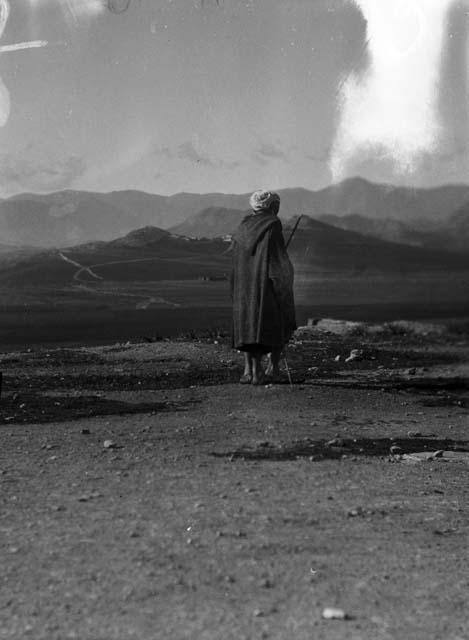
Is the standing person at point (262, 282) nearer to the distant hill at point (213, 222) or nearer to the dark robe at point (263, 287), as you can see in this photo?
the dark robe at point (263, 287)

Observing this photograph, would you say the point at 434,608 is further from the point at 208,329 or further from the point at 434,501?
the point at 208,329

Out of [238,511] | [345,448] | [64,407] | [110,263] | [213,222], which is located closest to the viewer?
[238,511]

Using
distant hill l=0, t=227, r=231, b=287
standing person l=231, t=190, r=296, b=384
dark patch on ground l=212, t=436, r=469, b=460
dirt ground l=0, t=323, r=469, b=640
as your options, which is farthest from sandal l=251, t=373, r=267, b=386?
distant hill l=0, t=227, r=231, b=287

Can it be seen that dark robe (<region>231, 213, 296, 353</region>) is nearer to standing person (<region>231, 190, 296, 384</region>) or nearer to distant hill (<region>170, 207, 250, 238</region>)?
standing person (<region>231, 190, 296, 384</region>)

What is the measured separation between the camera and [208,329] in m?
13.3

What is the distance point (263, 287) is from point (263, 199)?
737 millimetres

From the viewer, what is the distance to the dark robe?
8.50 metres

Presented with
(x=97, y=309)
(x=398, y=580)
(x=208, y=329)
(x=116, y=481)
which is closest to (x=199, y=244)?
(x=208, y=329)

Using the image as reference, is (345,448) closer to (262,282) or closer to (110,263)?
(262,282)

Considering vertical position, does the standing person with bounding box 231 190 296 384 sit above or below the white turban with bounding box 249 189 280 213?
below

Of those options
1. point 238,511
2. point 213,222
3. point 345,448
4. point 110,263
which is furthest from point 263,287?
point 110,263

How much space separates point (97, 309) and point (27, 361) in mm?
4137

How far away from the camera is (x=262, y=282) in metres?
8.52

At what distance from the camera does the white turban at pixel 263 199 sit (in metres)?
8.50
